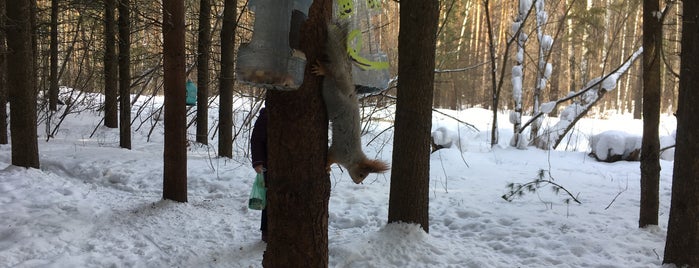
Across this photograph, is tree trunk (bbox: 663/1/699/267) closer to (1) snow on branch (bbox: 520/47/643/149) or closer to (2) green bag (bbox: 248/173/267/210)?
(2) green bag (bbox: 248/173/267/210)

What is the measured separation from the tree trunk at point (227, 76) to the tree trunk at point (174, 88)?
293 cm

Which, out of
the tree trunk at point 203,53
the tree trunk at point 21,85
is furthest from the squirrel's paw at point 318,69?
the tree trunk at point 203,53

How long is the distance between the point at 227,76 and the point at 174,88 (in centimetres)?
331

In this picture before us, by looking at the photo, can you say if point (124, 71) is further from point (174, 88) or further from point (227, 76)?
point (174, 88)

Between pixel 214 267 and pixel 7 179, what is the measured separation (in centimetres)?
312

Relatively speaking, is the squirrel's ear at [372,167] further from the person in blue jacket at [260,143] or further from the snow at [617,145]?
the snow at [617,145]

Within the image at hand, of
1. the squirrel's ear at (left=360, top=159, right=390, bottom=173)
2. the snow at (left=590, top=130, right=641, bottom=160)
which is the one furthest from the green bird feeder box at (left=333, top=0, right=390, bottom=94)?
the snow at (left=590, top=130, right=641, bottom=160)

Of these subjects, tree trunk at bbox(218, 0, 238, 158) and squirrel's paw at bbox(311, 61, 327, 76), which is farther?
tree trunk at bbox(218, 0, 238, 158)

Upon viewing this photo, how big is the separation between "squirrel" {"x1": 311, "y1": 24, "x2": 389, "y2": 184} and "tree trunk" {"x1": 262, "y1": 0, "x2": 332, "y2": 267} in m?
0.04

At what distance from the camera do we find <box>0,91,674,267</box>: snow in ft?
13.2

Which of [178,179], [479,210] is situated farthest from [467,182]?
[178,179]

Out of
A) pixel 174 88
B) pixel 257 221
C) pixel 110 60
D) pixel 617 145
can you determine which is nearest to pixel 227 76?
pixel 110 60

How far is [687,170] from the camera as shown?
3.71 m

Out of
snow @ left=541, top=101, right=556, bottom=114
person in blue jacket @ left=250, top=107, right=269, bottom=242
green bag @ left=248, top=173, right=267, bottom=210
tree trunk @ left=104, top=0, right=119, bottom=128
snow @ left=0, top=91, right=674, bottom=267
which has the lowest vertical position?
snow @ left=0, top=91, right=674, bottom=267
